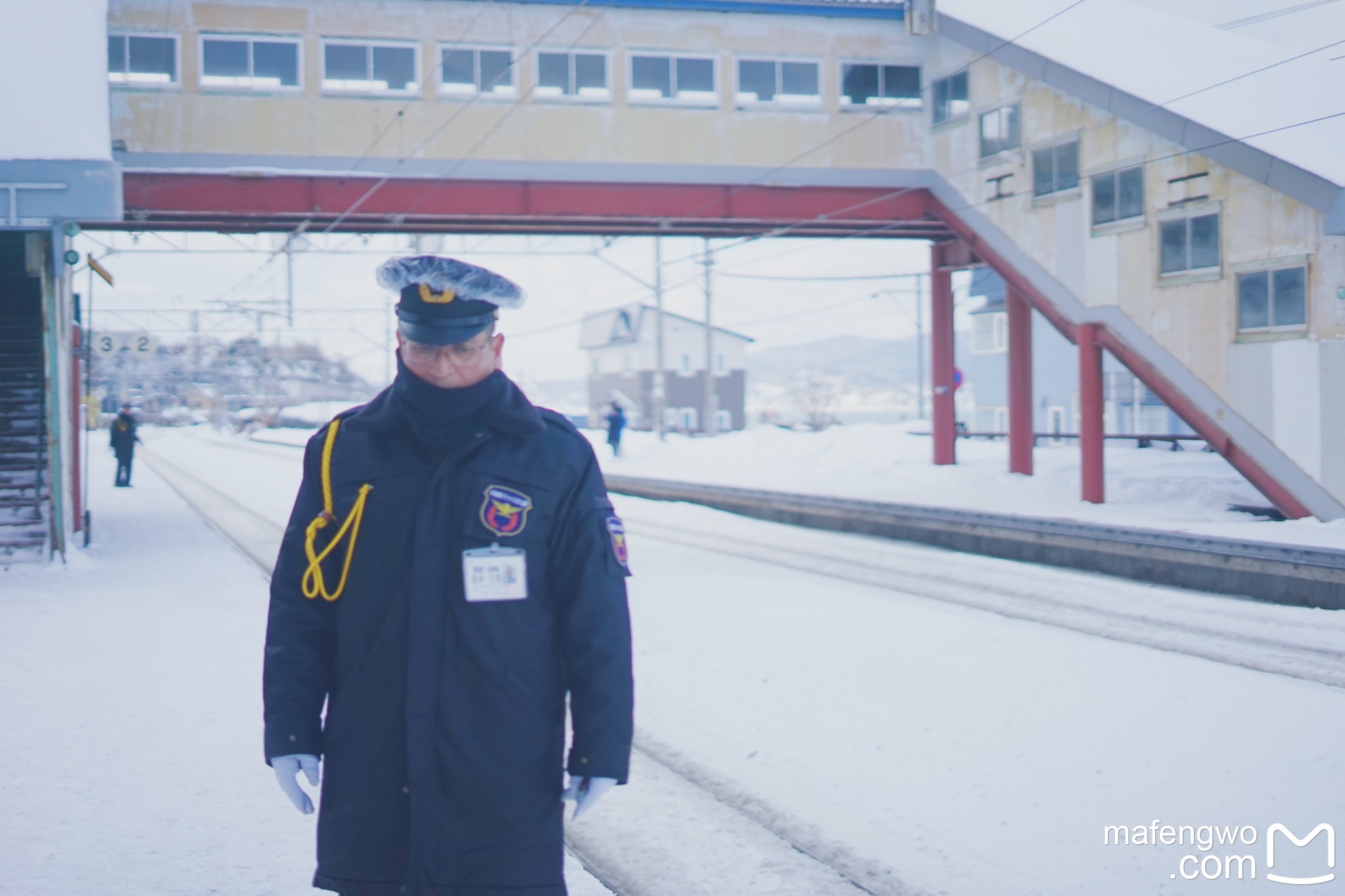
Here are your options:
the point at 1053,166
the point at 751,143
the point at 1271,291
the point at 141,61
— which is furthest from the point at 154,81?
the point at 1271,291

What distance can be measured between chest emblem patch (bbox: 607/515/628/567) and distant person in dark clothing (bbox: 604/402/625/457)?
113ft

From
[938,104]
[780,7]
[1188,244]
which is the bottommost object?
[1188,244]

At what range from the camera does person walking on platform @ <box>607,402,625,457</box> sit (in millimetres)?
37781

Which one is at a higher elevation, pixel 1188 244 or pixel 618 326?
pixel 618 326

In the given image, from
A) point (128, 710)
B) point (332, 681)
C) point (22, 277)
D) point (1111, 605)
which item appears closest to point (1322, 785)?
point (332, 681)

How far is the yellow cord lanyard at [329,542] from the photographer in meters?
2.71

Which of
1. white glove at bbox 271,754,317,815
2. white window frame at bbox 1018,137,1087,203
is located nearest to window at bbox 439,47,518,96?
white window frame at bbox 1018,137,1087,203

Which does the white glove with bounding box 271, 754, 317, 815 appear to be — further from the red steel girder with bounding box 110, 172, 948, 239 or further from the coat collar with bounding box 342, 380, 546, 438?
the red steel girder with bounding box 110, 172, 948, 239

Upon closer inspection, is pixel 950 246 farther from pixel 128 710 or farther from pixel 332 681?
pixel 332 681

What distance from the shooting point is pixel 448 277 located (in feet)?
9.09

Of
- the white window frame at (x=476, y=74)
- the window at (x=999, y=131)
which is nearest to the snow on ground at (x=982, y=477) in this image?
the window at (x=999, y=131)

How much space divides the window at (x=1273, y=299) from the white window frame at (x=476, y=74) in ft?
41.4

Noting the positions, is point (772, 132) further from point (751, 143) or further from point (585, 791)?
point (585, 791)

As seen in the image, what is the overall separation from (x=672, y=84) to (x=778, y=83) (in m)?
2.09
